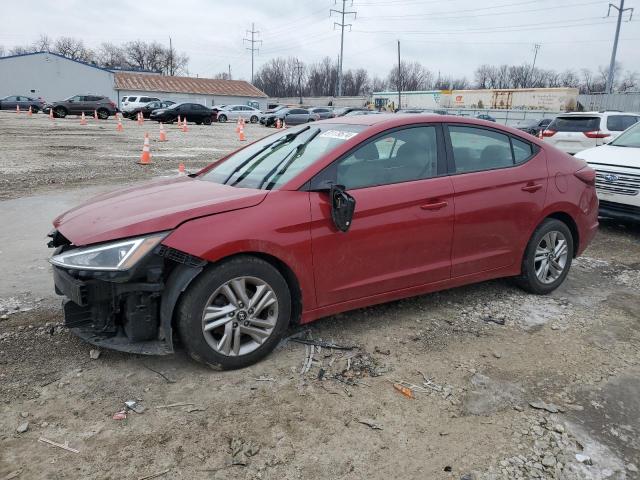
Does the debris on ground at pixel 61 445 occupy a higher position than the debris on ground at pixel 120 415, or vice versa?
the debris on ground at pixel 120 415

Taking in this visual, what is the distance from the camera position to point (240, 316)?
3.23m

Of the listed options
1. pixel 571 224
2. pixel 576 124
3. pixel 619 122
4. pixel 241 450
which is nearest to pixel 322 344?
pixel 241 450

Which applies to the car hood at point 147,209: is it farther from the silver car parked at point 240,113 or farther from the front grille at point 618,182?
the silver car parked at point 240,113

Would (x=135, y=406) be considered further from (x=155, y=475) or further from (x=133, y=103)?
(x=133, y=103)

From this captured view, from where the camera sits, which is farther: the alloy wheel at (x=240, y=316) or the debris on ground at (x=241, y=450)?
the alloy wheel at (x=240, y=316)

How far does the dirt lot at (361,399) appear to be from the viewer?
99.5 inches

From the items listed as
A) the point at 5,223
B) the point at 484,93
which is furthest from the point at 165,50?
the point at 5,223

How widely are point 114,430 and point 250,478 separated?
0.83m

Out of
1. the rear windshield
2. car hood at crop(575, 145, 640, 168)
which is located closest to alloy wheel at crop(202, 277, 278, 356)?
car hood at crop(575, 145, 640, 168)

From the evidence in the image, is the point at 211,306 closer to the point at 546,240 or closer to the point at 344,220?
the point at 344,220

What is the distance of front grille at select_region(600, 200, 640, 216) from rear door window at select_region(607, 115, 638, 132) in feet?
24.8

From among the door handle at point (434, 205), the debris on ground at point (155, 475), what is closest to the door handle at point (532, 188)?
the door handle at point (434, 205)

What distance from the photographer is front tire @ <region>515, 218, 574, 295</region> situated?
4.62 m

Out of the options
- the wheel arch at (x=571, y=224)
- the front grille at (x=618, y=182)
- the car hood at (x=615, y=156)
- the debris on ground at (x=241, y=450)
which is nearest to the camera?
the debris on ground at (x=241, y=450)
